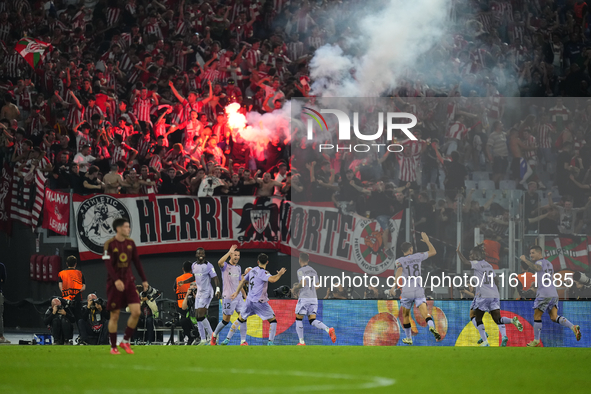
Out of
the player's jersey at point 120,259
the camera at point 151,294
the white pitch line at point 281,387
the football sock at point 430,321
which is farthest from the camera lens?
the camera at point 151,294

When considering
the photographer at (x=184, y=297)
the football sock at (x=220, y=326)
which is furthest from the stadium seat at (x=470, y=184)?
the photographer at (x=184, y=297)

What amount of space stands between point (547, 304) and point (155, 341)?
24.4ft

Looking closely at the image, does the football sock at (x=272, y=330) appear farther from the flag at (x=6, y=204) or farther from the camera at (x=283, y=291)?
the flag at (x=6, y=204)

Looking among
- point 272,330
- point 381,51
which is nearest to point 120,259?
point 272,330

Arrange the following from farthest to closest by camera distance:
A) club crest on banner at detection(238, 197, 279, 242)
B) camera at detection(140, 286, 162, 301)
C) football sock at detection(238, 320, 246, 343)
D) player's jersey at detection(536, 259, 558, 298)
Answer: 1. club crest on banner at detection(238, 197, 279, 242)
2. camera at detection(140, 286, 162, 301)
3. football sock at detection(238, 320, 246, 343)
4. player's jersey at detection(536, 259, 558, 298)

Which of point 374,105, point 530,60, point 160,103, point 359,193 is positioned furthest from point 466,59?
point 160,103

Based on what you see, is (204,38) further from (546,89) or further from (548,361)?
(548,361)

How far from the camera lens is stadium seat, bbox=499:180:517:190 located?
1630 cm

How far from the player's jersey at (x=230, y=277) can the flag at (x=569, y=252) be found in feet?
19.7

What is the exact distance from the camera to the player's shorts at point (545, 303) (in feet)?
47.1

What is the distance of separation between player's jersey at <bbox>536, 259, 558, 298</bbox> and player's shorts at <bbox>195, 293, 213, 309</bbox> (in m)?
6.10

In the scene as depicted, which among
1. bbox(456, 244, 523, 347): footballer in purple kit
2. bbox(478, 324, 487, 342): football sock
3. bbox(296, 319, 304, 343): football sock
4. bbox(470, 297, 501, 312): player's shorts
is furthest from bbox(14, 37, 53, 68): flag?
bbox(478, 324, 487, 342): football sock

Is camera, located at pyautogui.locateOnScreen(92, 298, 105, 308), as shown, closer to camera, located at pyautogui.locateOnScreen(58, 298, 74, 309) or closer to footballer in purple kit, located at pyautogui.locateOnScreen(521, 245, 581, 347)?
camera, located at pyautogui.locateOnScreen(58, 298, 74, 309)

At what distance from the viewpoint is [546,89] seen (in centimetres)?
1950
